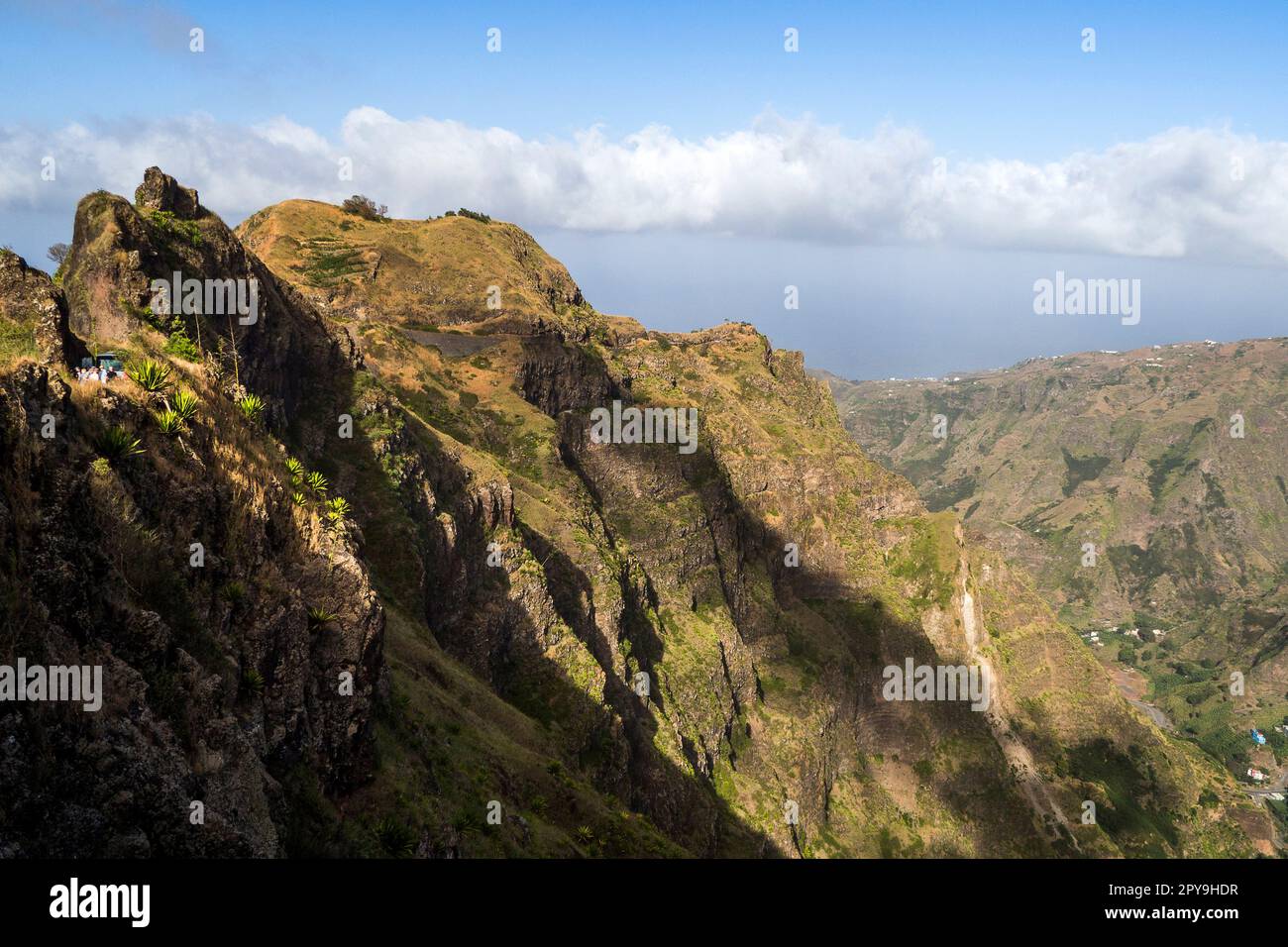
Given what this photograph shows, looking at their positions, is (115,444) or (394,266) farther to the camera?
(394,266)

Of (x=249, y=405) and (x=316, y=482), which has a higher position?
(x=249, y=405)

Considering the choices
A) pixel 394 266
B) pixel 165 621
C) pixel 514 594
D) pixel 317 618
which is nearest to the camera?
pixel 165 621

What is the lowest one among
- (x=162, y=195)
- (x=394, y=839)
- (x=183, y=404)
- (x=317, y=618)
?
(x=394, y=839)

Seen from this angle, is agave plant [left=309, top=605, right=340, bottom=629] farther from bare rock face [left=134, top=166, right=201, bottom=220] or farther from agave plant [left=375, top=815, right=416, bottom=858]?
bare rock face [left=134, top=166, right=201, bottom=220]

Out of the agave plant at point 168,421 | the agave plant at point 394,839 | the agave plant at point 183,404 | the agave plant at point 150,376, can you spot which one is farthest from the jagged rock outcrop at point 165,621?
the agave plant at point 394,839

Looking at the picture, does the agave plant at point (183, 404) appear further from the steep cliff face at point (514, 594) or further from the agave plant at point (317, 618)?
the agave plant at point (317, 618)

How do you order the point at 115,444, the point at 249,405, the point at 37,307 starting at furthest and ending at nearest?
the point at 249,405
the point at 37,307
the point at 115,444

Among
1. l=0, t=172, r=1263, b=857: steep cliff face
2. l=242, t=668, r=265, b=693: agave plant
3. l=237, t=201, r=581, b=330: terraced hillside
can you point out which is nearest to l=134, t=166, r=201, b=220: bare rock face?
Answer: l=0, t=172, r=1263, b=857: steep cliff face

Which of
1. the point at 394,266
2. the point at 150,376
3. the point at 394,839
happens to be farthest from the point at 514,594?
the point at 394,266

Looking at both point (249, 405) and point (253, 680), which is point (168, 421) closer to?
point (249, 405)
